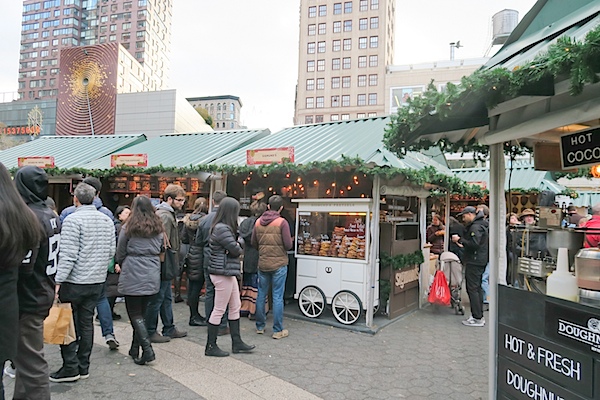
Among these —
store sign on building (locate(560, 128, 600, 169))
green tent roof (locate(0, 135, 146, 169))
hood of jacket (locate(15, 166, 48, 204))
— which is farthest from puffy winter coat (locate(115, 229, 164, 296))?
green tent roof (locate(0, 135, 146, 169))

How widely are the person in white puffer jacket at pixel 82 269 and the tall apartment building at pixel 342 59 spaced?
184 ft

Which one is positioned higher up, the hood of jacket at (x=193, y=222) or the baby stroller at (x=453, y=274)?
the hood of jacket at (x=193, y=222)

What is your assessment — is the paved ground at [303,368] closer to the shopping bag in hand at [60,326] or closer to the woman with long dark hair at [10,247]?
the shopping bag in hand at [60,326]

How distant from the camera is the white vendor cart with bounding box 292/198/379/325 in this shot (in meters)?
6.36

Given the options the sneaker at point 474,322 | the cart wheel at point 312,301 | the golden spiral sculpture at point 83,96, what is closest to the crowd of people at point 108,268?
the cart wheel at point 312,301

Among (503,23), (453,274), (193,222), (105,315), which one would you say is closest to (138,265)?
(105,315)

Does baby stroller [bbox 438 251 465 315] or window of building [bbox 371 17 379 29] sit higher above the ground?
window of building [bbox 371 17 379 29]

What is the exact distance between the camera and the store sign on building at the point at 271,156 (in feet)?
22.5

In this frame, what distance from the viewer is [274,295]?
18.9 ft

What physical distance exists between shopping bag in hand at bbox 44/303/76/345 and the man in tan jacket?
99.3 inches

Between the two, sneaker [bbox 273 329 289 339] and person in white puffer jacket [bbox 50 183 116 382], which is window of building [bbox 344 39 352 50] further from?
person in white puffer jacket [bbox 50 183 116 382]

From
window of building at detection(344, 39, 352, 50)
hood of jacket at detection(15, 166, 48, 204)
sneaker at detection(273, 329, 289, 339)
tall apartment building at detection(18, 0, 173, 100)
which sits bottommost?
sneaker at detection(273, 329, 289, 339)

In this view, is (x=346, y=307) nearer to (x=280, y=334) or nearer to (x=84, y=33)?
(x=280, y=334)

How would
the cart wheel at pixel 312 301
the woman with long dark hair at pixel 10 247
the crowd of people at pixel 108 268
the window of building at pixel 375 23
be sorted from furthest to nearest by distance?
the window of building at pixel 375 23 → the cart wheel at pixel 312 301 → the crowd of people at pixel 108 268 → the woman with long dark hair at pixel 10 247
